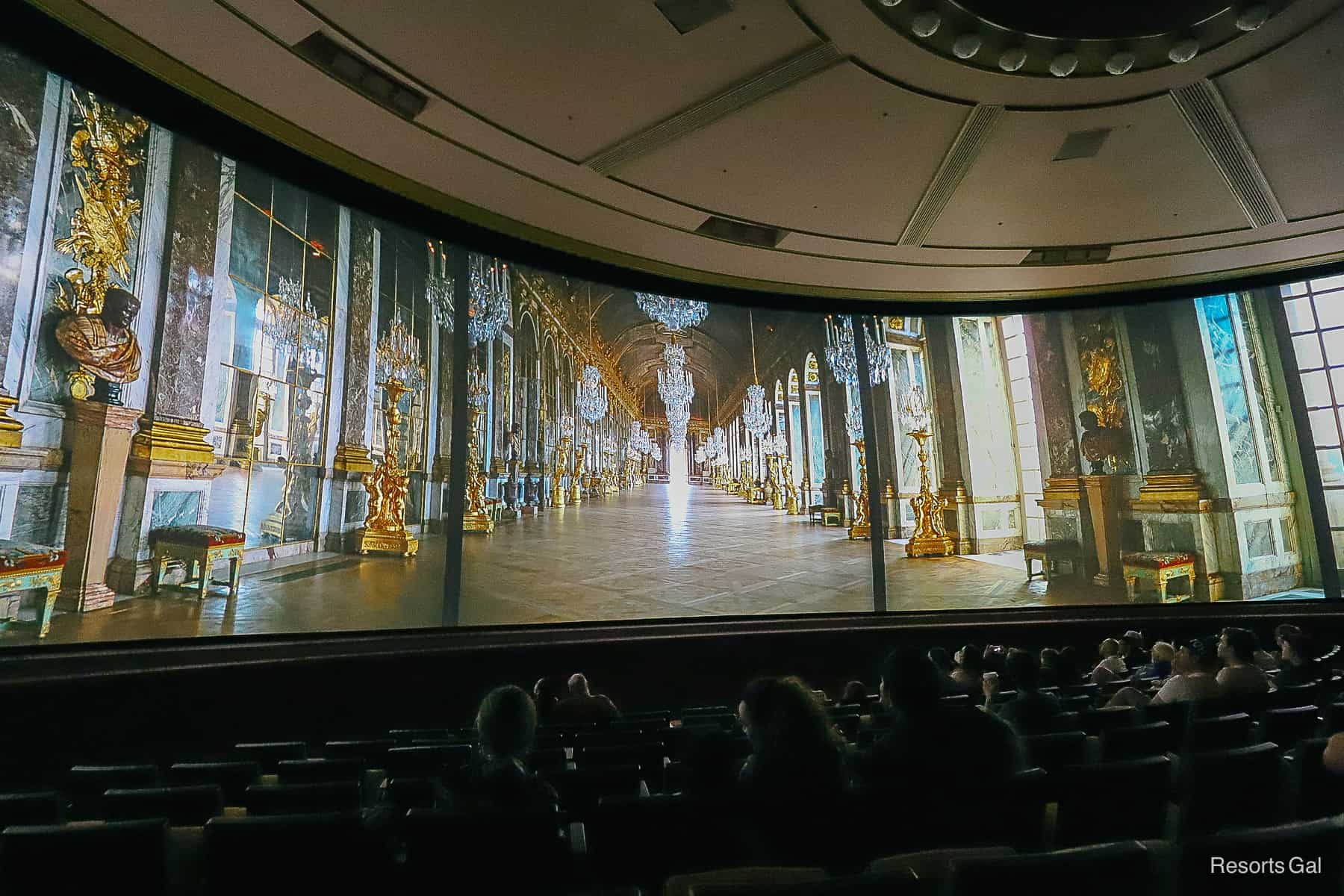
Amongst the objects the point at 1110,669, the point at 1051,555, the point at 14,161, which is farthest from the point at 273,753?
the point at 1051,555

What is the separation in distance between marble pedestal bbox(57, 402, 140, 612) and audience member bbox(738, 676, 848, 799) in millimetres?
3519

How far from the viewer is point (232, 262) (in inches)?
138

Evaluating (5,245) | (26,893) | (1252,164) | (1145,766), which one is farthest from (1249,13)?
(5,245)

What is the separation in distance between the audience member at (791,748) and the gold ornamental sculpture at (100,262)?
145 inches

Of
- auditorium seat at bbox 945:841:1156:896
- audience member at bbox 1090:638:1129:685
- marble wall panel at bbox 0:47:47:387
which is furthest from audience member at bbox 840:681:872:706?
marble wall panel at bbox 0:47:47:387

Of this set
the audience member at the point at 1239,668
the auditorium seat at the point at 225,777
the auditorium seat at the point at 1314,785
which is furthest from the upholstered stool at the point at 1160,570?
the auditorium seat at the point at 225,777

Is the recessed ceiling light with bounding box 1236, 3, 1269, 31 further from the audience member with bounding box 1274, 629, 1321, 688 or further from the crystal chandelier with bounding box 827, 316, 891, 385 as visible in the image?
the crystal chandelier with bounding box 827, 316, 891, 385

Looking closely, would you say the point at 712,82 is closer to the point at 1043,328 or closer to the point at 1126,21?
the point at 1126,21

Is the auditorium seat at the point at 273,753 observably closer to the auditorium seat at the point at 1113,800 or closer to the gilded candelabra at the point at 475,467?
the gilded candelabra at the point at 475,467

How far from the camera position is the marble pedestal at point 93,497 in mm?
2797

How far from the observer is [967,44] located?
9.43 feet

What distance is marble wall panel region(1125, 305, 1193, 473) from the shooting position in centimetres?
617

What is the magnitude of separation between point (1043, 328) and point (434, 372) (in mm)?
7108

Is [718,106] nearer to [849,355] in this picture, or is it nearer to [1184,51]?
[1184,51]
